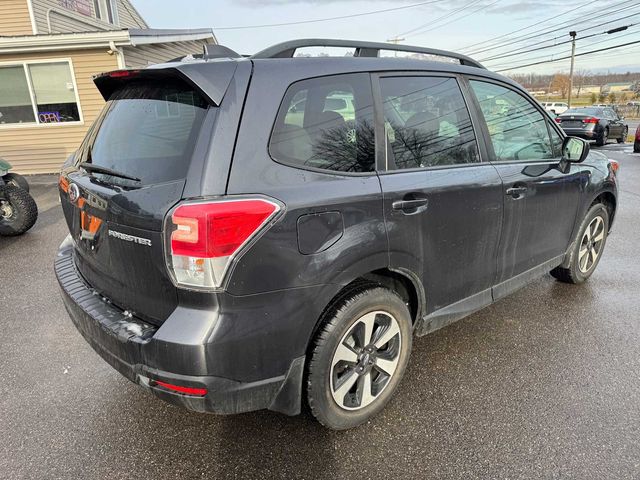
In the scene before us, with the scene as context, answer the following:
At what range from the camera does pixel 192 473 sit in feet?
7.10

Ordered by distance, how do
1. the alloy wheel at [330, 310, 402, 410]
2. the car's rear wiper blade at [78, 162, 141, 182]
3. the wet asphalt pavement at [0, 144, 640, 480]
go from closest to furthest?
the car's rear wiper blade at [78, 162, 141, 182]
the wet asphalt pavement at [0, 144, 640, 480]
the alloy wheel at [330, 310, 402, 410]

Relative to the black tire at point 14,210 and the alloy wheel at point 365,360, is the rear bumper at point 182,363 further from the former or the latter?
the black tire at point 14,210

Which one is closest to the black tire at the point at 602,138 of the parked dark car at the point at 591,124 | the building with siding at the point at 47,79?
the parked dark car at the point at 591,124

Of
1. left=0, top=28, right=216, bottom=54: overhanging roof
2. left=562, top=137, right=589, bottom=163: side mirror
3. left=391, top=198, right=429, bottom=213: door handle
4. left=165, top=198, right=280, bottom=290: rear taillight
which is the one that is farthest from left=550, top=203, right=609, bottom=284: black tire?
left=0, top=28, right=216, bottom=54: overhanging roof

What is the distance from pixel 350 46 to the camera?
7.98 feet

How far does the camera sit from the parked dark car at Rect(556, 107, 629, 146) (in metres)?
17.1

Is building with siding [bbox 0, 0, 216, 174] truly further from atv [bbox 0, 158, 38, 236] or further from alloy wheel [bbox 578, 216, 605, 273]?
alloy wheel [bbox 578, 216, 605, 273]

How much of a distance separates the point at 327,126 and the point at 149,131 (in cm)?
84

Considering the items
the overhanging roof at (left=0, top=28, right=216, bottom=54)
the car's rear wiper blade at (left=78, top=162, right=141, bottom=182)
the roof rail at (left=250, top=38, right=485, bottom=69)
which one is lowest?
the car's rear wiper blade at (left=78, top=162, right=141, bottom=182)

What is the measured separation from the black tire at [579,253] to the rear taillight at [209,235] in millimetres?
3137

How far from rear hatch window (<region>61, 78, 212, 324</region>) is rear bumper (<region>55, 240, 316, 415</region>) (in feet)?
0.30

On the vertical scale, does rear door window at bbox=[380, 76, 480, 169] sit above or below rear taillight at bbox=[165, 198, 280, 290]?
above

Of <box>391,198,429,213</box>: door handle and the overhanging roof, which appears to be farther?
the overhanging roof

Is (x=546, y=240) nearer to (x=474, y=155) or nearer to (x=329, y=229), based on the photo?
(x=474, y=155)
